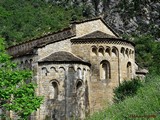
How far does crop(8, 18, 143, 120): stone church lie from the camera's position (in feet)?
87.9

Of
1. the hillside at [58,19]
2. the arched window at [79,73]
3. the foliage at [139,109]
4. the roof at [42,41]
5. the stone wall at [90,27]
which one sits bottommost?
the foliage at [139,109]

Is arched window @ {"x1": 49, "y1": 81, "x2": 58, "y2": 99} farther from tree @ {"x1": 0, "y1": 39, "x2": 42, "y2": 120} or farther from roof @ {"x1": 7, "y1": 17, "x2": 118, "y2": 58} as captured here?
tree @ {"x1": 0, "y1": 39, "x2": 42, "y2": 120}

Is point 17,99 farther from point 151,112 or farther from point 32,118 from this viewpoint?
point 151,112

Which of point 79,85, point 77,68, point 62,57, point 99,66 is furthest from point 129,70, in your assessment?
point 62,57

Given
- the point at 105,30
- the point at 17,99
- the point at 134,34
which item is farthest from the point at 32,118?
the point at 134,34

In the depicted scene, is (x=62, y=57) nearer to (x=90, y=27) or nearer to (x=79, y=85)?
(x=79, y=85)

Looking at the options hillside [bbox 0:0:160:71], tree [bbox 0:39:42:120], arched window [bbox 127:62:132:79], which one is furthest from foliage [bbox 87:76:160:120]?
hillside [bbox 0:0:160:71]

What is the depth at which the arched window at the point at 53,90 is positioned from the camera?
88.4 ft

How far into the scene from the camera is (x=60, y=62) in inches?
1057

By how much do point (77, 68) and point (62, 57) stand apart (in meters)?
1.16

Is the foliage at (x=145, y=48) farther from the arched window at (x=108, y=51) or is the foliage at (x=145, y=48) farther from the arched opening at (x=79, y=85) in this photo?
the arched opening at (x=79, y=85)

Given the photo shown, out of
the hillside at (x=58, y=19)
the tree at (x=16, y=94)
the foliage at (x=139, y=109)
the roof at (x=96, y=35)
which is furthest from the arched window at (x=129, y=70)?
the hillside at (x=58, y=19)

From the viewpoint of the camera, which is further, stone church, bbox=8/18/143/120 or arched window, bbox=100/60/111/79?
arched window, bbox=100/60/111/79

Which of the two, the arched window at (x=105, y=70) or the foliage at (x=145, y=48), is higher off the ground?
the foliage at (x=145, y=48)
